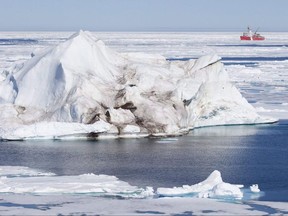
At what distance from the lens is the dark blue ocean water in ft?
59.9

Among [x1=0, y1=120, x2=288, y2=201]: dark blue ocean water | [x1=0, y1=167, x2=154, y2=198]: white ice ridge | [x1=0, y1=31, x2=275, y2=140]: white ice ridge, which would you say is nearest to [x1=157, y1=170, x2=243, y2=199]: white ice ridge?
[x1=0, y1=167, x2=154, y2=198]: white ice ridge

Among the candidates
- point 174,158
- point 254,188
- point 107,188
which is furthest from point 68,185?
point 174,158

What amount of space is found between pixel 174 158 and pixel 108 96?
553 cm

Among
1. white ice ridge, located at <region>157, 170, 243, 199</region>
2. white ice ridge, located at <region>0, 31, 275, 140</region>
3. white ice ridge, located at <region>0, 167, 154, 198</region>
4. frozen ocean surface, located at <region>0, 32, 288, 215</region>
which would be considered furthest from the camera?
white ice ridge, located at <region>0, 31, 275, 140</region>

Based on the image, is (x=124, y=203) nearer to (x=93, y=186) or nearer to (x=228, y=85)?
(x=93, y=186)

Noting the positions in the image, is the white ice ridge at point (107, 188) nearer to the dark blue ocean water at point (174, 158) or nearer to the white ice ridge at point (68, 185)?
the white ice ridge at point (68, 185)

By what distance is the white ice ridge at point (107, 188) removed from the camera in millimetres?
16016

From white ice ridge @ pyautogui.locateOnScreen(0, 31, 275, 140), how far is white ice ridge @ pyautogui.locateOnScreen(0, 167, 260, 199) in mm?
6687

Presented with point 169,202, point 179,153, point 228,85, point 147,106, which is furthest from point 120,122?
point 169,202

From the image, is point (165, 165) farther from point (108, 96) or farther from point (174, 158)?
point (108, 96)

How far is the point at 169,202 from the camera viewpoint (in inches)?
602

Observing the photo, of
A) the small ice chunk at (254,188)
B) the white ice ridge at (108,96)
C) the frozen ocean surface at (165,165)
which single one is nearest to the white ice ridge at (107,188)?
the small ice chunk at (254,188)

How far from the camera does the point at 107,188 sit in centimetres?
1667

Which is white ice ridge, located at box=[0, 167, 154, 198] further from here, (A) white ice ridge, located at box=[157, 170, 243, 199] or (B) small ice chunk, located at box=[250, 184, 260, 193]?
(B) small ice chunk, located at box=[250, 184, 260, 193]
